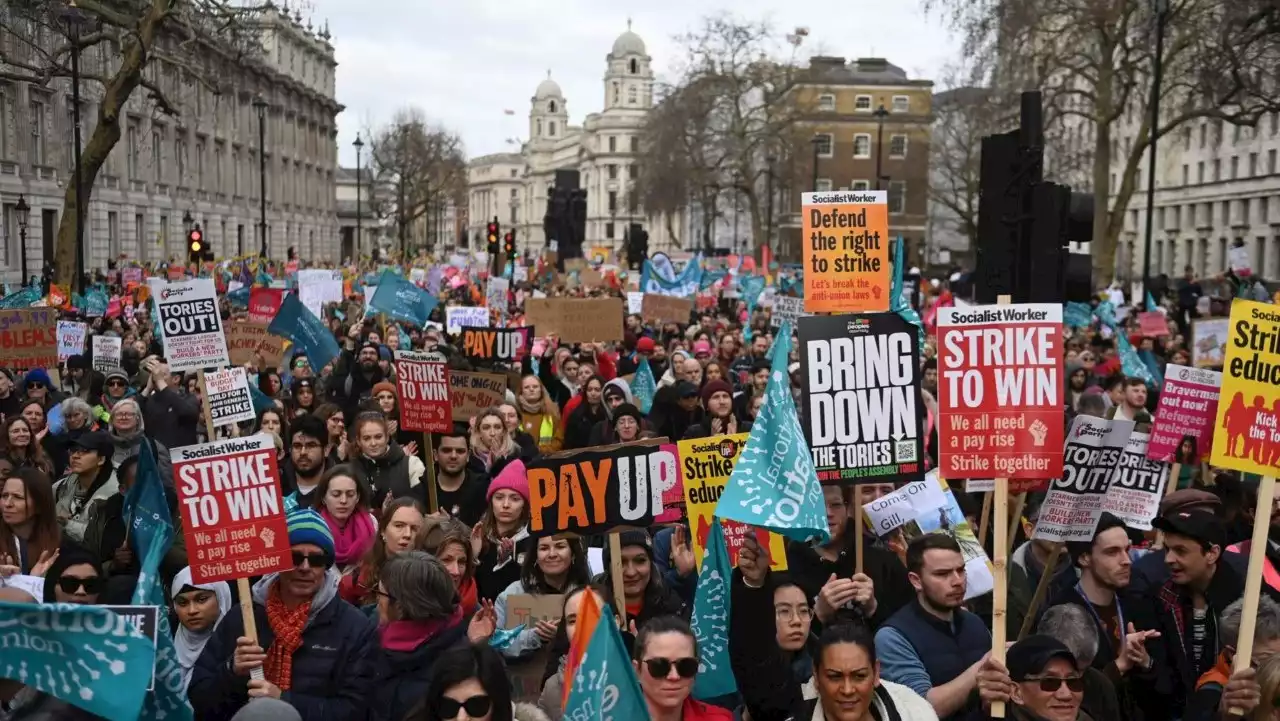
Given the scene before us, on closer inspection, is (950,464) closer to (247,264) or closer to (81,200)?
(81,200)

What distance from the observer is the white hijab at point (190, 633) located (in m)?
5.80

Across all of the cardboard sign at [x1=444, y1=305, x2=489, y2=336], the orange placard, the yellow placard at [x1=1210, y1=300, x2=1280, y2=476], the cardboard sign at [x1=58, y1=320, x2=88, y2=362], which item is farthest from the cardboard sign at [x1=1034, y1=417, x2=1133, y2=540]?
the cardboard sign at [x1=444, y1=305, x2=489, y2=336]

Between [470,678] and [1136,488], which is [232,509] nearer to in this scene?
[470,678]

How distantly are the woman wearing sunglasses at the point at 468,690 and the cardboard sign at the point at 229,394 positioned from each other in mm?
6834

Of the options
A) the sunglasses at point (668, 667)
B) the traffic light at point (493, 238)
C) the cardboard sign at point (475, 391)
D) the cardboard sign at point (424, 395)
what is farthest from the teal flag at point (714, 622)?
the traffic light at point (493, 238)

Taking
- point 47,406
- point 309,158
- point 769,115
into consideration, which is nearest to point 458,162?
point 309,158

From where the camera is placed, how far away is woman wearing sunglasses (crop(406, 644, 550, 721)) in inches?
182

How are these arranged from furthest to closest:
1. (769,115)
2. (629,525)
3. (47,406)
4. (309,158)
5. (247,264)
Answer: (309,158)
(769,115)
(247,264)
(47,406)
(629,525)

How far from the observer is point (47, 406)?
12531 millimetres

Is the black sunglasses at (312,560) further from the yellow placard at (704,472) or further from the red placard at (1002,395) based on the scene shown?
the red placard at (1002,395)

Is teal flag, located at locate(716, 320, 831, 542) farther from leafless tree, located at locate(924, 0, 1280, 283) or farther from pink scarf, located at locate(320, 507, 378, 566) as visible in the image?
leafless tree, located at locate(924, 0, 1280, 283)

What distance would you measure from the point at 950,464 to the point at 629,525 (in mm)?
1393

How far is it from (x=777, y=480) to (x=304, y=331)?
29.1 feet

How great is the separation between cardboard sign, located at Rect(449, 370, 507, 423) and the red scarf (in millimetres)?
5977
